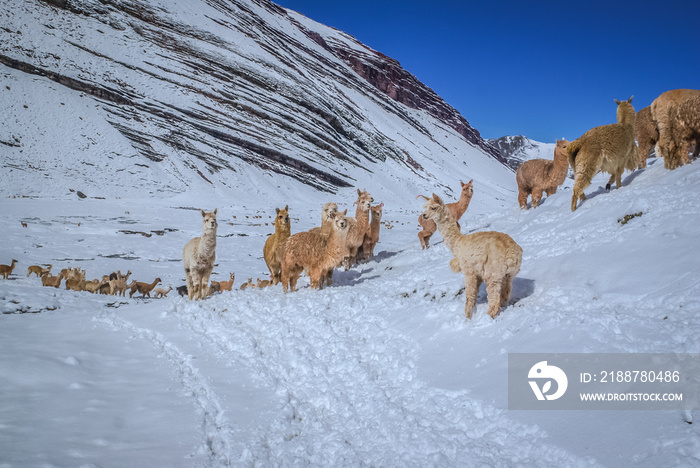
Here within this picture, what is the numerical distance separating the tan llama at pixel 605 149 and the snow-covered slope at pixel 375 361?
54 centimetres

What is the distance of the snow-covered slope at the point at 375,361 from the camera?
3.11 meters

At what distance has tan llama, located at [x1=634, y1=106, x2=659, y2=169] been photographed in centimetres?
824

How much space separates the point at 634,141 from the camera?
767 cm

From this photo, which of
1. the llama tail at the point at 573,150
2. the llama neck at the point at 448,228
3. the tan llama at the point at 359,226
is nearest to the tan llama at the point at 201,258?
the tan llama at the point at 359,226

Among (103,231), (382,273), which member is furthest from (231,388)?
(103,231)

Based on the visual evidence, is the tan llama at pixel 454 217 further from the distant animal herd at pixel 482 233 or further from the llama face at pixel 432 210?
the llama face at pixel 432 210

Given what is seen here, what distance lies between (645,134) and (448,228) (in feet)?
20.3

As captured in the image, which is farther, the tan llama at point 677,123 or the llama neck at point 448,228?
the tan llama at point 677,123

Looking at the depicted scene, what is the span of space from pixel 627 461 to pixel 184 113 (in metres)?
56.9

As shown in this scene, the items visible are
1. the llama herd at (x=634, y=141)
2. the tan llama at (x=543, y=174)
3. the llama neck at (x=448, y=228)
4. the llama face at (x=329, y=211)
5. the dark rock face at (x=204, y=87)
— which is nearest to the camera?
the llama neck at (x=448, y=228)

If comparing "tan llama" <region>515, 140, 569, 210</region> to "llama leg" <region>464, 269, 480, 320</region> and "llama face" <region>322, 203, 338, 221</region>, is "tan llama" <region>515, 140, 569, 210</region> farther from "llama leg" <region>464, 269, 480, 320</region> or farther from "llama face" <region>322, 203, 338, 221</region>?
"llama leg" <region>464, 269, 480, 320</region>

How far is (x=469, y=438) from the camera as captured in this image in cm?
325

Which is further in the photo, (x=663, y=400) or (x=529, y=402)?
(x=529, y=402)

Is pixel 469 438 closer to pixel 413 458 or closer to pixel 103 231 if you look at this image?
pixel 413 458
